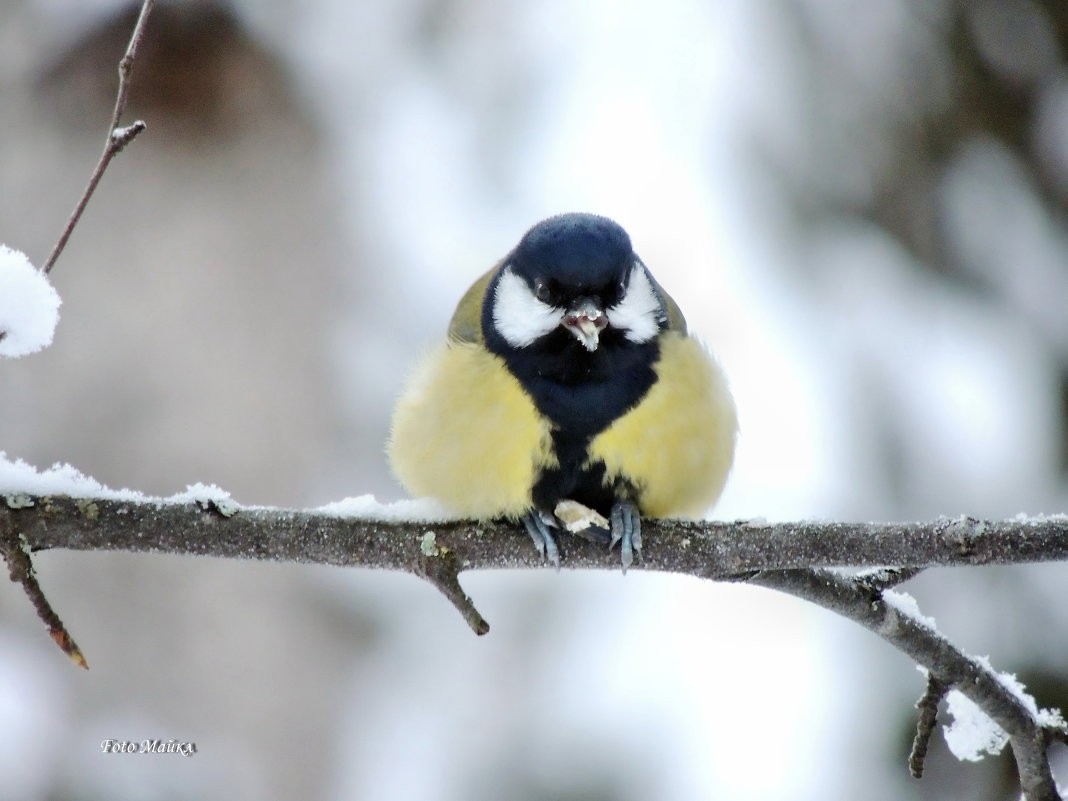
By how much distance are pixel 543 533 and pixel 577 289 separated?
48 cm

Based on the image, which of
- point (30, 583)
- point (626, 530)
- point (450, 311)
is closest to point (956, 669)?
point (626, 530)

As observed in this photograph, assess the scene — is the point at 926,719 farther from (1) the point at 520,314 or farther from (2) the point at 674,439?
(1) the point at 520,314

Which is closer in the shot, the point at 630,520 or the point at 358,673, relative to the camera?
the point at 630,520

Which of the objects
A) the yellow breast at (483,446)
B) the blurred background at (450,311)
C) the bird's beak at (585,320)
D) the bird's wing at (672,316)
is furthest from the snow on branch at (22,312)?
the blurred background at (450,311)

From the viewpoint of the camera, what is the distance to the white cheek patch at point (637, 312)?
2.10m

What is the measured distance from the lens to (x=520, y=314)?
2.14 meters

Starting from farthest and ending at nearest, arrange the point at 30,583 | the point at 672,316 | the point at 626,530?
the point at 672,316, the point at 626,530, the point at 30,583

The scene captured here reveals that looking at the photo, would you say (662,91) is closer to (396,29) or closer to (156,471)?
(396,29)

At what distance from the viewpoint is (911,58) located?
4.35 m

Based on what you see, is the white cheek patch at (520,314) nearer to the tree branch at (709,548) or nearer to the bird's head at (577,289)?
the bird's head at (577,289)

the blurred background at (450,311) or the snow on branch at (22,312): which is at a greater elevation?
the blurred background at (450,311)

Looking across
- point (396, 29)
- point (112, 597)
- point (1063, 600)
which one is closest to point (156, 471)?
point (112, 597)

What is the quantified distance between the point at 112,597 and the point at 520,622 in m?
1.55

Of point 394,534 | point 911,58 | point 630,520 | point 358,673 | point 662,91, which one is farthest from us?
point 662,91
